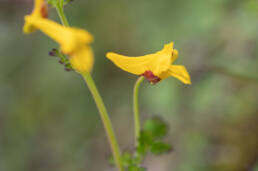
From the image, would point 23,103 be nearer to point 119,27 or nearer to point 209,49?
point 119,27

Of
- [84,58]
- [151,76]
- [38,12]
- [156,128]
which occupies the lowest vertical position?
[156,128]

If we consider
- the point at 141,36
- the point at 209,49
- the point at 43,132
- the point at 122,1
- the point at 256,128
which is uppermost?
the point at 122,1

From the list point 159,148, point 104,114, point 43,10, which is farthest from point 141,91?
point 43,10

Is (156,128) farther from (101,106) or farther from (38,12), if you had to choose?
(38,12)

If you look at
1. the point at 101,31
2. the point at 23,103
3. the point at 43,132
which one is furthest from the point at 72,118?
the point at 101,31

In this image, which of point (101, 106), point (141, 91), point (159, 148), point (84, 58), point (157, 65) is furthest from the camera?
point (141, 91)

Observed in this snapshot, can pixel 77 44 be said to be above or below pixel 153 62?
above

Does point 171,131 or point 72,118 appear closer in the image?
point 171,131

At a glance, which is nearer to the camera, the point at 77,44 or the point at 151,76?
the point at 77,44
